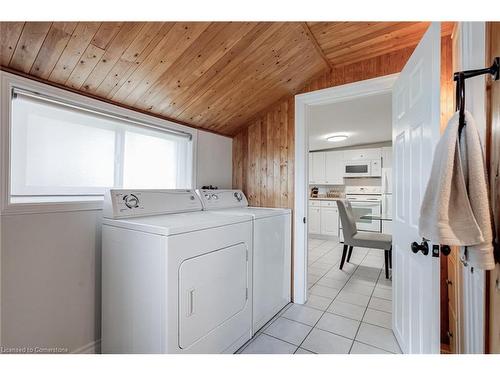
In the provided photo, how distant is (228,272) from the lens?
1.54 meters

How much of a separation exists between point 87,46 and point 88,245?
118cm

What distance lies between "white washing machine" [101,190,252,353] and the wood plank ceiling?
743mm

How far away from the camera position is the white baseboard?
4.88ft

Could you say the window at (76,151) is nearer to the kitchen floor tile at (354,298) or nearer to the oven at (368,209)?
the kitchen floor tile at (354,298)

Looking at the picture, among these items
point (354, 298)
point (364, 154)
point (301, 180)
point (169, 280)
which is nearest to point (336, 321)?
point (354, 298)

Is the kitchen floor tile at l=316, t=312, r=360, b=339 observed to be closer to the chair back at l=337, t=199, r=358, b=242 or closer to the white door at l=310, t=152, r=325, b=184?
the chair back at l=337, t=199, r=358, b=242

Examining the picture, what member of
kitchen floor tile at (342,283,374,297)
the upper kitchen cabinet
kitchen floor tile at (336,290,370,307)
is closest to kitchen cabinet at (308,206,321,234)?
the upper kitchen cabinet

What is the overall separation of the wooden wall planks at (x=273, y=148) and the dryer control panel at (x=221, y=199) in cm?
16

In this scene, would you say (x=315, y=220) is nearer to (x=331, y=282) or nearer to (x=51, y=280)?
(x=331, y=282)

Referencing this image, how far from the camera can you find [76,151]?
160 cm

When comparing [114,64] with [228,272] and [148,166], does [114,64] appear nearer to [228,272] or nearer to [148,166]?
[148,166]

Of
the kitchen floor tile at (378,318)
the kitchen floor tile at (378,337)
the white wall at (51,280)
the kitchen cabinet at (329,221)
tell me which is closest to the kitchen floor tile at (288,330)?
the kitchen floor tile at (378,337)

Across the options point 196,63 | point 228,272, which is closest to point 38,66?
point 196,63

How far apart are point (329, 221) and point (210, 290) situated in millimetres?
4240
